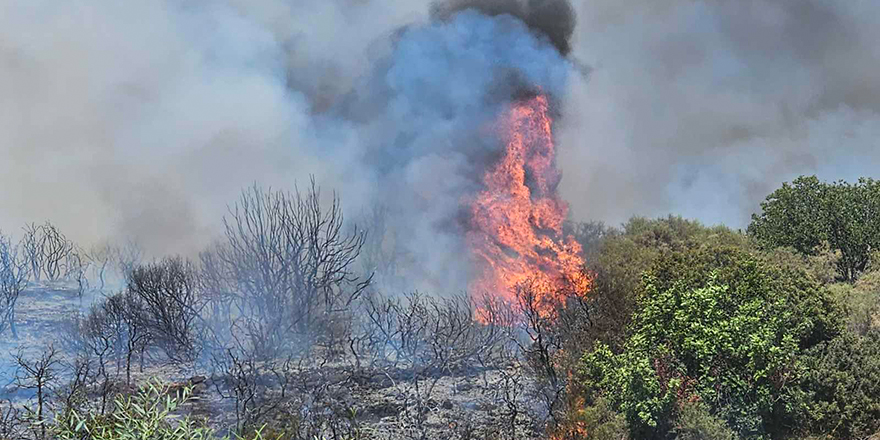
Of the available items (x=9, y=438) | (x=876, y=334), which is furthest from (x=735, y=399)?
(x=9, y=438)

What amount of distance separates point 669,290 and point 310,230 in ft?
63.9

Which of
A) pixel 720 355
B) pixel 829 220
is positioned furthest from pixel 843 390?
pixel 829 220

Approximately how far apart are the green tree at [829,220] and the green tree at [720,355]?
785 inches

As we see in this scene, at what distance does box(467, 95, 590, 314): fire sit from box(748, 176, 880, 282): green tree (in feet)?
45.7

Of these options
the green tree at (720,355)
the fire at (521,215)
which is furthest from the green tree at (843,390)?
the fire at (521,215)

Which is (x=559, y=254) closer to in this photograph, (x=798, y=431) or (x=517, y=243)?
(x=517, y=243)

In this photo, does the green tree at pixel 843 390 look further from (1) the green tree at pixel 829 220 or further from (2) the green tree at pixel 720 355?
(1) the green tree at pixel 829 220

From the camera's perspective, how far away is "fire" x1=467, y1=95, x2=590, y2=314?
39688 millimetres

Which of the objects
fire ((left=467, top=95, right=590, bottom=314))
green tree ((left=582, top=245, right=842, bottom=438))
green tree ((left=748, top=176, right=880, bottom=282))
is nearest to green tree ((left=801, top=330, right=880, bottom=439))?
green tree ((left=582, top=245, right=842, bottom=438))

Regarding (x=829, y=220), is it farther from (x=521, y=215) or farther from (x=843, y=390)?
(x=843, y=390)

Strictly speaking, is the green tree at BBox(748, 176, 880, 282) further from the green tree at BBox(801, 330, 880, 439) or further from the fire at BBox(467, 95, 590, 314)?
the green tree at BBox(801, 330, 880, 439)

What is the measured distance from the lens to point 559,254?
39281 millimetres

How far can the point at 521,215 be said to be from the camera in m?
40.7

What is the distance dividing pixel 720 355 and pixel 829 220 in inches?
1017
